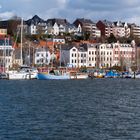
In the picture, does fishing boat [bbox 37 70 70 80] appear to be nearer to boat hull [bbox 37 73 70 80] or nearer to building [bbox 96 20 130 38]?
boat hull [bbox 37 73 70 80]

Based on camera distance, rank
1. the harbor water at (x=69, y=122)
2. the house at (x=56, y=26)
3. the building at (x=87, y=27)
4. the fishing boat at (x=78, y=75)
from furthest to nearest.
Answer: the building at (x=87, y=27)
the house at (x=56, y=26)
the fishing boat at (x=78, y=75)
the harbor water at (x=69, y=122)

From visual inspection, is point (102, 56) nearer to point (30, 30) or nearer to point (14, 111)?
point (30, 30)

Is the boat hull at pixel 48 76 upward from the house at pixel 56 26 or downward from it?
downward

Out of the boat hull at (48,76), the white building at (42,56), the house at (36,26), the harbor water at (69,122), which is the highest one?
the house at (36,26)

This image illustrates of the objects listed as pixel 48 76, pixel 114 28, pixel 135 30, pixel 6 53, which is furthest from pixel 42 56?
pixel 135 30

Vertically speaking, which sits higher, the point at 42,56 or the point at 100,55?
the point at 100,55

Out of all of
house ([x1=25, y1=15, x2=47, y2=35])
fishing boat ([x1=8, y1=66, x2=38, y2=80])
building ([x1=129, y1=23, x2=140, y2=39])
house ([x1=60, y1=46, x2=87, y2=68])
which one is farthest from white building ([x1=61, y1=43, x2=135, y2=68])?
fishing boat ([x1=8, y1=66, x2=38, y2=80])

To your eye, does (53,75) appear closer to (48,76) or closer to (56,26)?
(48,76)

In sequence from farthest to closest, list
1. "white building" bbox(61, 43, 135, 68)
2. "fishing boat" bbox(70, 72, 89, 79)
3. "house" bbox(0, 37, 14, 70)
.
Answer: "white building" bbox(61, 43, 135, 68)
"house" bbox(0, 37, 14, 70)
"fishing boat" bbox(70, 72, 89, 79)

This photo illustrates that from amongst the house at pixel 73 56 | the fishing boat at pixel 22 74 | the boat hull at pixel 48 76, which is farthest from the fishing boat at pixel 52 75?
the house at pixel 73 56

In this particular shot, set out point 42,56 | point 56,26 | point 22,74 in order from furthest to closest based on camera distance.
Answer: point 56,26
point 42,56
point 22,74

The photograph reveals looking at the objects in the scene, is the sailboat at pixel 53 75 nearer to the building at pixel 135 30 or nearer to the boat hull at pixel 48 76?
the boat hull at pixel 48 76

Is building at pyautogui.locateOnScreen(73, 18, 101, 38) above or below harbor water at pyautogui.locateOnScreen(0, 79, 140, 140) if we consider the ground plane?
above

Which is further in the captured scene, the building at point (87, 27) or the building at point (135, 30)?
the building at point (135, 30)
